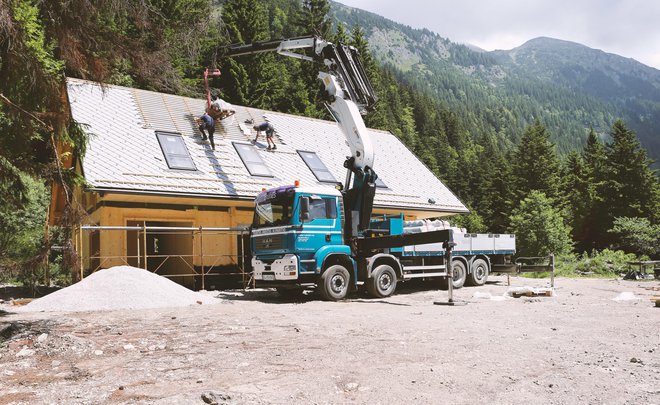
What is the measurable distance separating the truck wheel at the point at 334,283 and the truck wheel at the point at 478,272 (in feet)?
17.1

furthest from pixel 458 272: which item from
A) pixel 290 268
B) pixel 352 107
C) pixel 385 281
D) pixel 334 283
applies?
pixel 290 268

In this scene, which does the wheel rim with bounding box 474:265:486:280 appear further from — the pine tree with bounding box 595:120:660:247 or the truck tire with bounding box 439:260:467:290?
the pine tree with bounding box 595:120:660:247

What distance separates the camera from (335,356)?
22.3 feet

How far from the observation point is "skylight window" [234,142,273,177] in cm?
1936

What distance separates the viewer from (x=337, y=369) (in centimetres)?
607

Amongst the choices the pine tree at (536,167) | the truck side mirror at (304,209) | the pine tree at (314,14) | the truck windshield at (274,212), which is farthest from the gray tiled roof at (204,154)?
the pine tree at (536,167)

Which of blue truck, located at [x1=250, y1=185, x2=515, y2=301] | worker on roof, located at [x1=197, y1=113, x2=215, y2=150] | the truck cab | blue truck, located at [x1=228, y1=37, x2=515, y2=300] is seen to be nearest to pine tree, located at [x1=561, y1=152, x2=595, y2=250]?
blue truck, located at [x1=228, y1=37, x2=515, y2=300]

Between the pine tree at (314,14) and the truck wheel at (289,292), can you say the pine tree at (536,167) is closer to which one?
the pine tree at (314,14)

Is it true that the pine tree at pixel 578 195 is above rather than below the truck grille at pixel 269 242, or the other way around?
above

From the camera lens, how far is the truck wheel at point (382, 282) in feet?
48.1

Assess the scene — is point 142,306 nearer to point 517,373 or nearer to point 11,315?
point 11,315

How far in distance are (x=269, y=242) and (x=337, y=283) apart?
202cm

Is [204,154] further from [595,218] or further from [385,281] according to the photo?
[595,218]

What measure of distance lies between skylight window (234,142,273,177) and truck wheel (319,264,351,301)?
20.6ft
